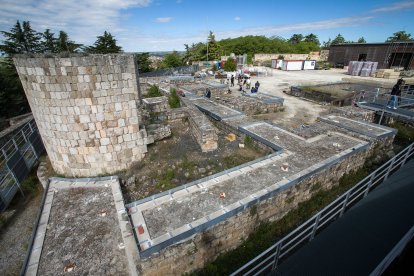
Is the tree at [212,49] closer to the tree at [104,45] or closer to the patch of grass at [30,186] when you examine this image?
the tree at [104,45]

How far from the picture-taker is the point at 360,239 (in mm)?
3613

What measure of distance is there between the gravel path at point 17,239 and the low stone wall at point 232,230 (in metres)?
3.41

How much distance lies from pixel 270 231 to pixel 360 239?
2.59m

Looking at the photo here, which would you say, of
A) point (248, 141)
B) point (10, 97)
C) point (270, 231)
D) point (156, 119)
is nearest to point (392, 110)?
point (248, 141)

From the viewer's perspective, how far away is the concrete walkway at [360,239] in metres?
3.14

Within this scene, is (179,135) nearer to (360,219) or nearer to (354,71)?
(360,219)

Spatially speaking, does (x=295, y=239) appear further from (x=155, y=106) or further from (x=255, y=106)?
(x=155, y=106)

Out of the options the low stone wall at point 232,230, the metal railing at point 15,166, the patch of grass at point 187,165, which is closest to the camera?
the low stone wall at point 232,230

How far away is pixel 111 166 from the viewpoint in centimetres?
756

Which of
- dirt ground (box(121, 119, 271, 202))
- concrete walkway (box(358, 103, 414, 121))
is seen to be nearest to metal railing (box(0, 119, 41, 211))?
dirt ground (box(121, 119, 271, 202))

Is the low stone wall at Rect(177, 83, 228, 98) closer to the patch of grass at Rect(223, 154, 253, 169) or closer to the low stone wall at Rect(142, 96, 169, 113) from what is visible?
the low stone wall at Rect(142, 96, 169, 113)

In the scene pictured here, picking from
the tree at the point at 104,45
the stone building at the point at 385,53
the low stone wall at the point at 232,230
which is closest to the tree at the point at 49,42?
the tree at the point at 104,45

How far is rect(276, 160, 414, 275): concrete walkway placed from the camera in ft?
10.3

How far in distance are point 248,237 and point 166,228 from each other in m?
2.38
